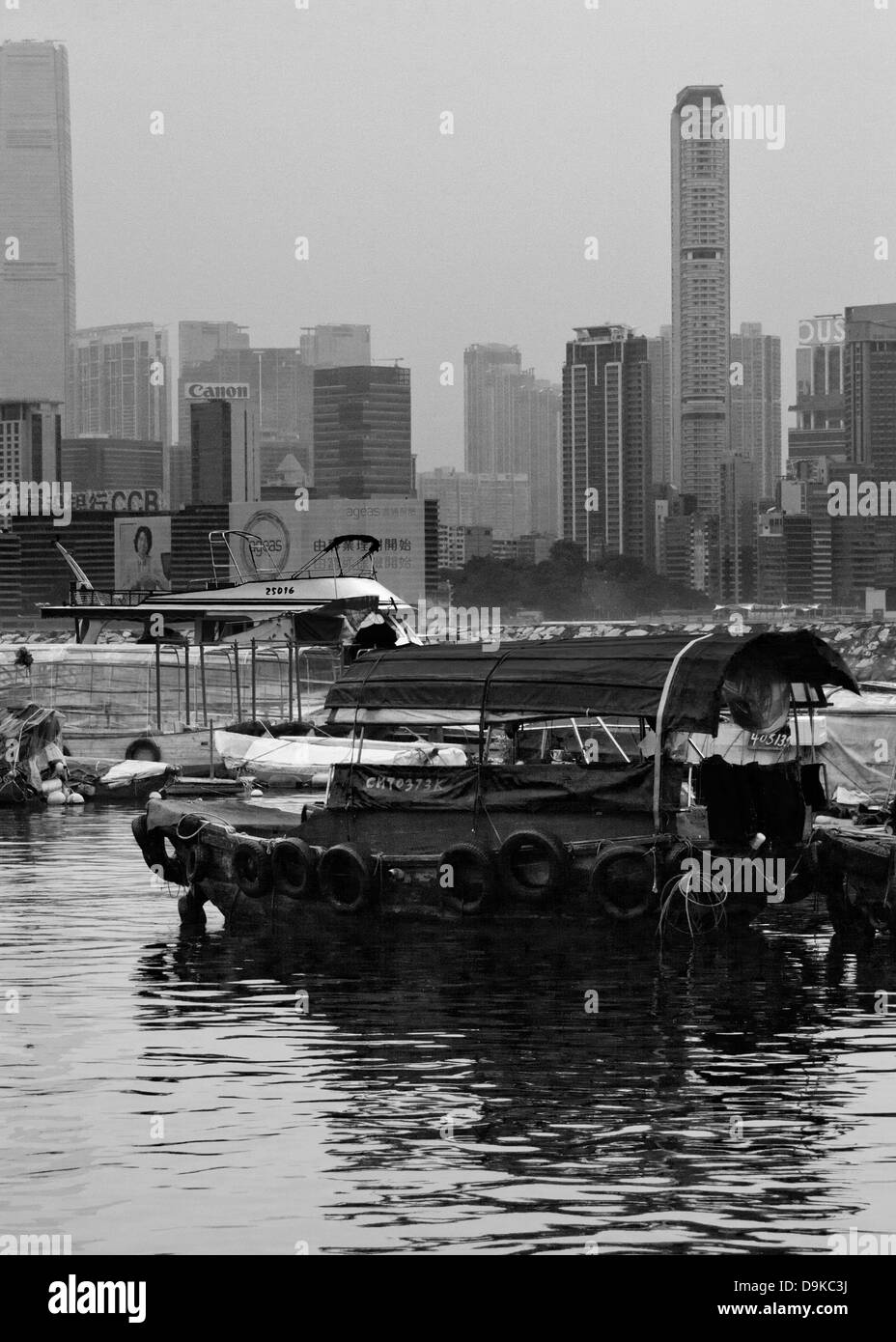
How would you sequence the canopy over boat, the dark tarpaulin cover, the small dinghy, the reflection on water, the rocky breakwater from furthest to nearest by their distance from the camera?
1. the rocky breakwater
2. the small dinghy
3. the dark tarpaulin cover
4. the canopy over boat
5. the reflection on water

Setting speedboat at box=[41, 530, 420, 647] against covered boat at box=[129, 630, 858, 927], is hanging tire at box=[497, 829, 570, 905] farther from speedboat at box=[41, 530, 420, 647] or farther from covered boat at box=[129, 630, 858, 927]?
speedboat at box=[41, 530, 420, 647]

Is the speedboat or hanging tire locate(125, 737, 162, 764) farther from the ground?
the speedboat

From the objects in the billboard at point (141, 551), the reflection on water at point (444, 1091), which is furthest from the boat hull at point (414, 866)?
the billboard at point (141, 551)

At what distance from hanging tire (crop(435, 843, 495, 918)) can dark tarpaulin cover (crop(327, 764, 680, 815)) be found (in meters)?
0.86

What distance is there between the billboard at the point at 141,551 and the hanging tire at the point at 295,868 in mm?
146393

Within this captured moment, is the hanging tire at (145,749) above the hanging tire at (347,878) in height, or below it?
below

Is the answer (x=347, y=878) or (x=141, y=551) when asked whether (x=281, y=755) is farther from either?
(x=141, y=551)

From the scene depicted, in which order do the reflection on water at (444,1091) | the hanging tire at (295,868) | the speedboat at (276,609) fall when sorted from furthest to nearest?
the speedboat at (276,609)
the hanging tire at (295,868)
the reflection on water at (444,1091)

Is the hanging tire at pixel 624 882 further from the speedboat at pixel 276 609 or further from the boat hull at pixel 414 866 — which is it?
the speedboat at pixel 276 609

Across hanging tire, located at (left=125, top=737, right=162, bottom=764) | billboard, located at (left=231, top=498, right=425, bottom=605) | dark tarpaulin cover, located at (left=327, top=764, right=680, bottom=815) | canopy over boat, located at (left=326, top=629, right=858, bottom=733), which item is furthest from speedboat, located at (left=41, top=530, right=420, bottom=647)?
billboard, located at (left=231, top=498, right=425, bottom=605)

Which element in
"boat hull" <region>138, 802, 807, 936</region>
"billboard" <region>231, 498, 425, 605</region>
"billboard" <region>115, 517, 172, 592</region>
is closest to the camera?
"boat hull" <region>138, 802, 807, 936</region>

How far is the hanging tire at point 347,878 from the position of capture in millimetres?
21734

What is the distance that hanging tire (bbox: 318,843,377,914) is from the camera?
21734mm
